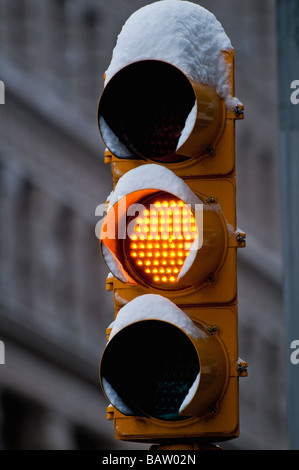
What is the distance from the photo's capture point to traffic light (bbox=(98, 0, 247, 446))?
200 inches

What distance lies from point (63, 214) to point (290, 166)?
18.8 m

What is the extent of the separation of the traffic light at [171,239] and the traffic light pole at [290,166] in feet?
1.73

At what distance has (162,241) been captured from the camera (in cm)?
528

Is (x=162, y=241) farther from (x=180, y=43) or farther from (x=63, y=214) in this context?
(x=63, y=214)

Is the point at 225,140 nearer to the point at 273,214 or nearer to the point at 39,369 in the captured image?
the point at 39,369

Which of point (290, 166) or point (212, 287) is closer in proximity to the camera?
point (212, 287)

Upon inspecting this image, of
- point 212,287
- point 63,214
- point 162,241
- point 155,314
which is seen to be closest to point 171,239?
point 162,241

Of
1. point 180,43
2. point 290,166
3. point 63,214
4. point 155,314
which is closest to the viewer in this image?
point 155,314

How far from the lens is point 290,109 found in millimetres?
5828

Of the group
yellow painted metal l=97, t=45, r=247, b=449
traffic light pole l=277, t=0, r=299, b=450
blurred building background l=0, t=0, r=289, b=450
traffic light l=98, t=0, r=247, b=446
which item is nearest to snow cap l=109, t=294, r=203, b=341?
traffic light l=98, t=0, r=247, b=446

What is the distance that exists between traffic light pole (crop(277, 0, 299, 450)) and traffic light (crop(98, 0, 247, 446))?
53 centimetres

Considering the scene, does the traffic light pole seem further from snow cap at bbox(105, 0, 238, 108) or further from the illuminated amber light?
the illuminated amber light

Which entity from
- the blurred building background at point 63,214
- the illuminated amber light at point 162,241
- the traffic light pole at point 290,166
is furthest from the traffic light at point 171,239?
the blurred building background at point 63,214

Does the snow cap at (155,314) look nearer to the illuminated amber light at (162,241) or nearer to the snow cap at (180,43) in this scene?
the illuminated amber light at (162,241)
